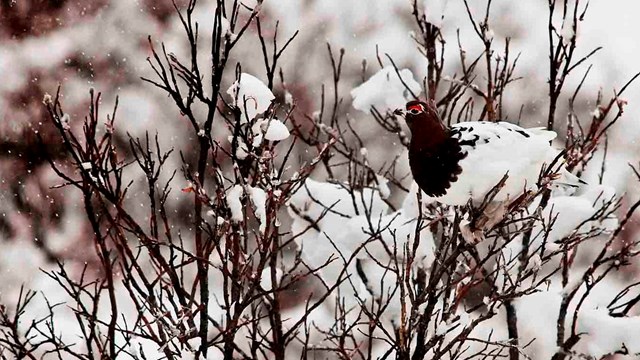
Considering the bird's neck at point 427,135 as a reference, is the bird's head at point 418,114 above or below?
above

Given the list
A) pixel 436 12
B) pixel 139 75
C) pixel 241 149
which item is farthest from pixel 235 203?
pixel 139 75

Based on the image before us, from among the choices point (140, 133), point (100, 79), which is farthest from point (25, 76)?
point (140, 133)

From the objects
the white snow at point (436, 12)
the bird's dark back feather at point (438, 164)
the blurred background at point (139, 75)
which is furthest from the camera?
the blurred background at point (139, 75)

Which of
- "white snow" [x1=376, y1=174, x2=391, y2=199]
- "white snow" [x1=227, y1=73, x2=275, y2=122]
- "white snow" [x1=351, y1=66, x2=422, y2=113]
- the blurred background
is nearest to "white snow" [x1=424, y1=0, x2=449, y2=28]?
"white snow" [x1=351, y1=66, x2=422, y2=113]

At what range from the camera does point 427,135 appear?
228 centimetres

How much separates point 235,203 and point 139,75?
644 cm

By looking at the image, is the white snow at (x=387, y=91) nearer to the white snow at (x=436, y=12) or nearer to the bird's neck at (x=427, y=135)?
the white snow at (x=436, y=12)

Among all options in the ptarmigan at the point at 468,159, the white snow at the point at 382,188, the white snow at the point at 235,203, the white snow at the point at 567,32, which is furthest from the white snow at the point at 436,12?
the white snow at the point at 235,203

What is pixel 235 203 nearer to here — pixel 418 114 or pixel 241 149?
pixel 241 149

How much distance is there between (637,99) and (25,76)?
705 centimetres

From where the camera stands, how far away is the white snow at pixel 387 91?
13.1 ft

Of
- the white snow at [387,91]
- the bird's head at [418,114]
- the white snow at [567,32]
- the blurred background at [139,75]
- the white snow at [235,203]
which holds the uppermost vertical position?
the blurred background at [139,75]

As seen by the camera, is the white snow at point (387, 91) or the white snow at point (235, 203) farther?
the white snow at point (387, 91)

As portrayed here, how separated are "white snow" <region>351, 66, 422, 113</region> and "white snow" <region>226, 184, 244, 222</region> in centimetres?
190
